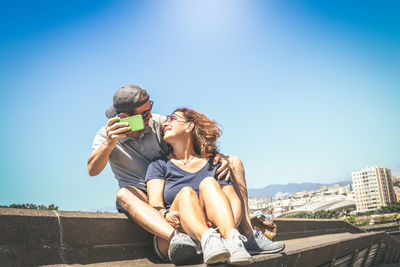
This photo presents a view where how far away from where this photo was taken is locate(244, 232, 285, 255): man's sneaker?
3166 millimetres

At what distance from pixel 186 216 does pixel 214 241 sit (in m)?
0.42

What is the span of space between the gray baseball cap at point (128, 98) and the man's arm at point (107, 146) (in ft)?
1.04

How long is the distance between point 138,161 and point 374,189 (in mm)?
187727

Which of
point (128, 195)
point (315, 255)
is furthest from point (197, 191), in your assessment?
point (315, 255)

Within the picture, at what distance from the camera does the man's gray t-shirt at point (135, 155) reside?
379 cm

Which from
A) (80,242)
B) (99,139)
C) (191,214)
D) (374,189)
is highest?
(99,139)

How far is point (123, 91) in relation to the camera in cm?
373

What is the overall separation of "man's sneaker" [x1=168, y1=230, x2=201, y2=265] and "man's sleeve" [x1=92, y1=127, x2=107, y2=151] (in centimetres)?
140

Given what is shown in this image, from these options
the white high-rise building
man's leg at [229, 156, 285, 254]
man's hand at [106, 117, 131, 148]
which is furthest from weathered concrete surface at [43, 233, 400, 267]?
the white high-rise building

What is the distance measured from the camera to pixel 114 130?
11.0ft

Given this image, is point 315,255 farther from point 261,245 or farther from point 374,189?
point 374,189

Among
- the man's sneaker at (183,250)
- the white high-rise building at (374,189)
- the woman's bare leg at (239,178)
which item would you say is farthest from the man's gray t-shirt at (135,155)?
the white high-rise building at (374,189)

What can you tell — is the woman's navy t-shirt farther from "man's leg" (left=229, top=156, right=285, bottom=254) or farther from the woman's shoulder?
"man's leg" (left=229, top=156, right=285, bottom=254)

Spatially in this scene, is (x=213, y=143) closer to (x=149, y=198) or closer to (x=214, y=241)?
(x=149, y=198)
